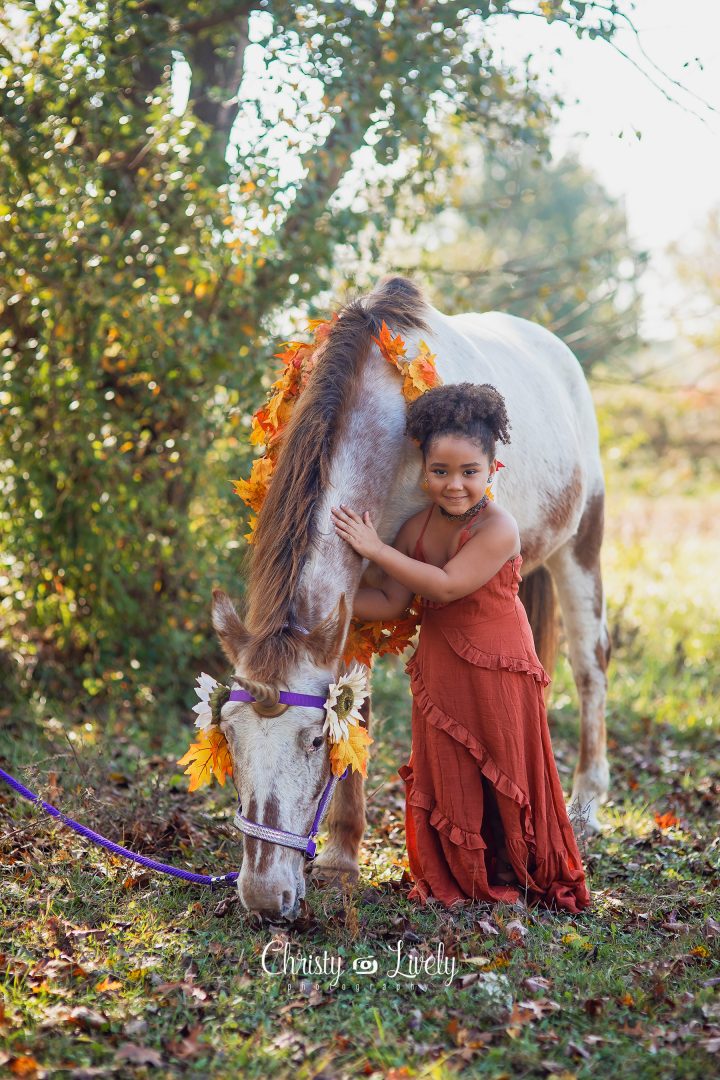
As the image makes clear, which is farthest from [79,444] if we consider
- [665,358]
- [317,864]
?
[665,358]

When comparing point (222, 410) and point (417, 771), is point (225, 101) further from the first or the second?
point (417, 771)

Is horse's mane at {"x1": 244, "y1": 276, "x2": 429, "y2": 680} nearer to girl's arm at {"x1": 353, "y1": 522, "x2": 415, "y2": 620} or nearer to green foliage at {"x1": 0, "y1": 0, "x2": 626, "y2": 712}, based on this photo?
girl's arm at {"x1": 353, "y1": 522, "x2": 415, "y2": 620}

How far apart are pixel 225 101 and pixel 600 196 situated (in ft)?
79.2

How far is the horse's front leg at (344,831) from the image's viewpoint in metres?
3.78

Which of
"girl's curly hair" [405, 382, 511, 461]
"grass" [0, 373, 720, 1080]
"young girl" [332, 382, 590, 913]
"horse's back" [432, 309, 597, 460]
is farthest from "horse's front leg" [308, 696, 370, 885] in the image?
"horse's back" [432, 309, 597, 460]

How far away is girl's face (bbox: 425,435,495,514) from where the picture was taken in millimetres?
3227

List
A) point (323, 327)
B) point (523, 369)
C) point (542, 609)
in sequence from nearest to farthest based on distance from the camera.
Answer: point (323, 327), point (523, 369), point (542, 609)

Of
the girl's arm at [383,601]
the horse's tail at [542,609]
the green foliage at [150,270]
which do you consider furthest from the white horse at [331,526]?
the green foliage at [150,270]

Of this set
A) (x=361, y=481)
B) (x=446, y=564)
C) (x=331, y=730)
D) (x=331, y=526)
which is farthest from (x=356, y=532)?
(x=331, y=730)

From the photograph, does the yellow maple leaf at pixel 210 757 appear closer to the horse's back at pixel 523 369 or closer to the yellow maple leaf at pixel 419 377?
the yellow maple leaf at pixel 419 377

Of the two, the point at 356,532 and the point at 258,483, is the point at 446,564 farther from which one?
the point at 258,483

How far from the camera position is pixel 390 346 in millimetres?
3506

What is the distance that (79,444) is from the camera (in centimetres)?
557

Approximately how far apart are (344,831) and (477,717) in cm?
76
